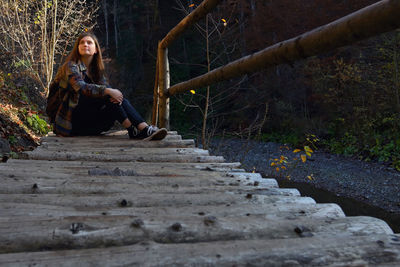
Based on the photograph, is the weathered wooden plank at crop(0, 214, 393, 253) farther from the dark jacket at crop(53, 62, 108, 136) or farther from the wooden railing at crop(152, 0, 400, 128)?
the dark jacket at crop(53, 62, 108, 136)

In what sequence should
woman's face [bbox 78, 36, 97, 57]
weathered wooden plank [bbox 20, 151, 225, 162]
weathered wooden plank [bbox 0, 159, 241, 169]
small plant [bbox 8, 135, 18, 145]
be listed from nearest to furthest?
weathered wooden plank [bbox 0, 159, 241, 169] < weathered wooden plank [bbox 20, 151, 225, 162] < woman's face [bbox 78, 36, 97, 57] < small plant [bbox 8, 135, 18, 145]

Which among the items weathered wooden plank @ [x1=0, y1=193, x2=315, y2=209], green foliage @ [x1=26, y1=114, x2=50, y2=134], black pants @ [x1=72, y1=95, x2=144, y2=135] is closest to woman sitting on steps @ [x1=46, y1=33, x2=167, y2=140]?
black pants @ [x1=72, y1=95, x2=144, y2=135]

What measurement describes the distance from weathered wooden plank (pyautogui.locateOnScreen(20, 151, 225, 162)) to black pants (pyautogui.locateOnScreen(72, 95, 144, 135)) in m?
0.97

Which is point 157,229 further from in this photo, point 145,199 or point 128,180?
point 128,180

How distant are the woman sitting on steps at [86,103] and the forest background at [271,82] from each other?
78.3 inches

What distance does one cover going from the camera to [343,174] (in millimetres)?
9031

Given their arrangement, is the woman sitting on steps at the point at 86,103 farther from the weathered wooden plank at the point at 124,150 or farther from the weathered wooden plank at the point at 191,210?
the weathered wooden plank at the point at 191,210

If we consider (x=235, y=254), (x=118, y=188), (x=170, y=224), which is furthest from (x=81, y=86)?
(x=235, y=254)

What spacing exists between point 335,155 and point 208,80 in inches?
349

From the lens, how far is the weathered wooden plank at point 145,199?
59.7 inches

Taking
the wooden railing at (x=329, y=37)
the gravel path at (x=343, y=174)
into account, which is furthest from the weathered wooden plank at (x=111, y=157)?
the gravel path at (x=343, y=174)

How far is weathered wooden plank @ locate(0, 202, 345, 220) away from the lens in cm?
135

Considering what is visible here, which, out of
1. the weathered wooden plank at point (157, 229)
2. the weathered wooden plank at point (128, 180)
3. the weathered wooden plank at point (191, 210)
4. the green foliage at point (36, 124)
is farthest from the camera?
the green foliage at point (36, 124)

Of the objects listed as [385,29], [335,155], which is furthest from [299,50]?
[335,155]
